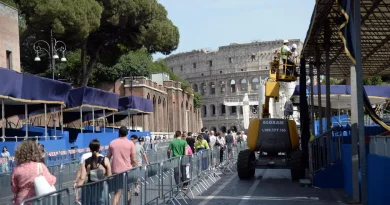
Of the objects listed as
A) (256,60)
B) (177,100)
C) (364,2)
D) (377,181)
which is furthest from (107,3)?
(256,60)

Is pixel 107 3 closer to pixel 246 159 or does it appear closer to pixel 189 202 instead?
pixel 246 159

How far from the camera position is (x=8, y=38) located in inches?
1569

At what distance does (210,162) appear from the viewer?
77.6 feet

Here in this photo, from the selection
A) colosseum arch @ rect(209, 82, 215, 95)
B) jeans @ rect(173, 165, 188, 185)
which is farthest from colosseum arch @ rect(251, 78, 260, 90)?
jeans @ rect(173, 165, 188, 185)

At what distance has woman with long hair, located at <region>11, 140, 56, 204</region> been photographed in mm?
8133

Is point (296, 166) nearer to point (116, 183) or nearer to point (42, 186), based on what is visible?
point (116, 183)

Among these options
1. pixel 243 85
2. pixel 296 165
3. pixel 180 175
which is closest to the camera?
pixel 180 175

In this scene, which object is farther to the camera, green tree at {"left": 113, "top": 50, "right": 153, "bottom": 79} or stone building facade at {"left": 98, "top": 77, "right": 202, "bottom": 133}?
green tree at {"left": 113, "top": 50, "right": 153, "bottom": 79}

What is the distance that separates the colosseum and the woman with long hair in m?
140

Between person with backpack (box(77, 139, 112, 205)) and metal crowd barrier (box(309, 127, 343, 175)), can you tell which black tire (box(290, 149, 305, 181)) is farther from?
person with backpack (box(77, 139, 112, 205))

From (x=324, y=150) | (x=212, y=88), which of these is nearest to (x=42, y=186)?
(x=324, y=150)

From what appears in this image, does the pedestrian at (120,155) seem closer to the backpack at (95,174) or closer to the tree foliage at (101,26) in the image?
the backpack at (95,174)

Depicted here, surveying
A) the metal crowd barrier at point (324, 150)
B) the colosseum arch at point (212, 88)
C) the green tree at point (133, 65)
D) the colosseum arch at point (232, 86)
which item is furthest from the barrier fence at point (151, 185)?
the colosseum arch at point (212, 88)

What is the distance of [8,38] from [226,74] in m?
120
